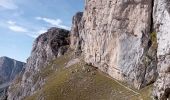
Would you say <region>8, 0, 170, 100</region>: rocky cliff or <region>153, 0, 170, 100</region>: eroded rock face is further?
<region>8, 0, 170, 100</region>: rocky cliff

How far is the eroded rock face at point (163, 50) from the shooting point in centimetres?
6838

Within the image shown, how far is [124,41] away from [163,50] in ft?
150

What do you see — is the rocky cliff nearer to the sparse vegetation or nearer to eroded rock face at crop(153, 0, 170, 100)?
eroded rock face at crop(153, 0, 170, 100)

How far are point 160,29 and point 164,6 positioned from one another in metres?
4.90

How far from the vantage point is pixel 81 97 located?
121m

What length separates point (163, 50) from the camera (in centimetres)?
7062

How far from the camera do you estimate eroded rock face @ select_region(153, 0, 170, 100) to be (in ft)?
224

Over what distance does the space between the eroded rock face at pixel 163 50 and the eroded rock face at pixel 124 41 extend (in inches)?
1119

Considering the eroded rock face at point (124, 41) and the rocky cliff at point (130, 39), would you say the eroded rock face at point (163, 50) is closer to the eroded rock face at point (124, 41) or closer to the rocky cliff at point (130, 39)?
the rocky cliff at point (130, 39)

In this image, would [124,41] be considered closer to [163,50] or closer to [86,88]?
[86,88]

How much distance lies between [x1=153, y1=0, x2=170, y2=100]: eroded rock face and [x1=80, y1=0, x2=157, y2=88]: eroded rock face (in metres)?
28.4

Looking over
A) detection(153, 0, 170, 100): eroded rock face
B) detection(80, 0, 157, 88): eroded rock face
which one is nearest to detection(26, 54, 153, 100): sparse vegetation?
detection(80, 0, 157, 88): eroded rock face

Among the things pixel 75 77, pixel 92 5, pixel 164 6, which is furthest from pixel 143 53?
pixel 92 5

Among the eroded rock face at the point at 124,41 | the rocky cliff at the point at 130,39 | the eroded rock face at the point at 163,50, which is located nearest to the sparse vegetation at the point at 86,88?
the rocky cliff at the point at 130,39
